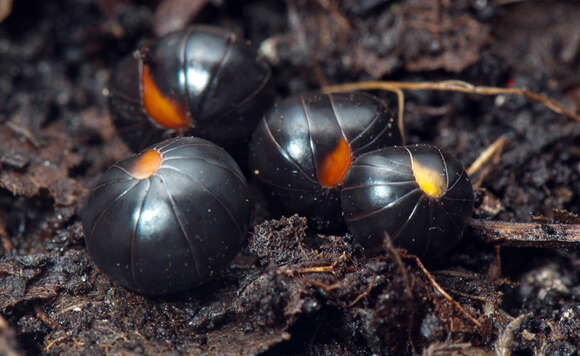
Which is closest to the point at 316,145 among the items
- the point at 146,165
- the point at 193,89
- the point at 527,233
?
the point at 193,89

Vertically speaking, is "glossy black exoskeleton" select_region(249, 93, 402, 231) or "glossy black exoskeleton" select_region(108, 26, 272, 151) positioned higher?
"glossy black exoskeleton" select_region(108, 26, 272, 151)

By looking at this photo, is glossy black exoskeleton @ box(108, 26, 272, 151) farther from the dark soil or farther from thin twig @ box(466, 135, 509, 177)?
thin twig @ box(466, 135, 509, 177)

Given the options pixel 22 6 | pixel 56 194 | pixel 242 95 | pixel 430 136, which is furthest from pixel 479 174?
pixel 22 6

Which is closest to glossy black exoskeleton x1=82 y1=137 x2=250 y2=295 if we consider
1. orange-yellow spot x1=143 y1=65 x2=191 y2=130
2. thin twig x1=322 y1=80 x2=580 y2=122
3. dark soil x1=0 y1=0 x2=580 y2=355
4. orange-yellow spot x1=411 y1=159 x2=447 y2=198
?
dark soil x1=0 y1=0 x2=580 y2=355

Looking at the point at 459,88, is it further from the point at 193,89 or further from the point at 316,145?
the point at 193,89

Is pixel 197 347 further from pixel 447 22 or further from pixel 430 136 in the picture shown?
pixel 447 22
